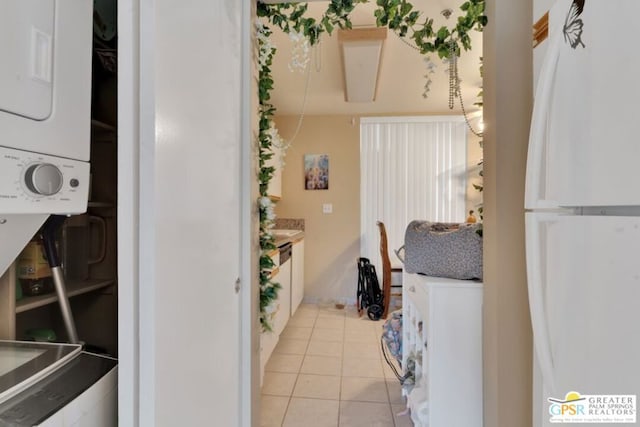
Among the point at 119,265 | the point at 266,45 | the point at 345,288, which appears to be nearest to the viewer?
the point at 119,265

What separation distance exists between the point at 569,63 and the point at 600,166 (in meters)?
0.24

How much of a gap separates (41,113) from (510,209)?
139cm

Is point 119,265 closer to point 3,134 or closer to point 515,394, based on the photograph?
point 3,134

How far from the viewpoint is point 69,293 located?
1.17 meters

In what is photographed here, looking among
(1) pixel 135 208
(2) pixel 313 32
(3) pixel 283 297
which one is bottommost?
(3) pixel 283 297

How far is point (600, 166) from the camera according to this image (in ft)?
1.90

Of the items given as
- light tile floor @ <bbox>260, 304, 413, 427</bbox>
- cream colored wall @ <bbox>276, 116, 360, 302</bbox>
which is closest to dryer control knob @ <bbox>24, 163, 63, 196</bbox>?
light tile floor @ <bbox>260, 304, 413, 427</bbox>

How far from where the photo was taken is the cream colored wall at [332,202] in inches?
153

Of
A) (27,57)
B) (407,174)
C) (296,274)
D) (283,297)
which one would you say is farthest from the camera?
(407,174)

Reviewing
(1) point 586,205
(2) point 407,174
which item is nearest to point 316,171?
(2) point 407,174

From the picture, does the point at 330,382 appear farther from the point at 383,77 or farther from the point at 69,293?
the point at 383,77

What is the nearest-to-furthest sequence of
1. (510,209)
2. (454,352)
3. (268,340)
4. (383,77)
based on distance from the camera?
(510,209), (454,352), (268,340), (383,77)

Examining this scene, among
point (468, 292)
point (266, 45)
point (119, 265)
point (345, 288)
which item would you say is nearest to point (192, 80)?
point (119, 265)

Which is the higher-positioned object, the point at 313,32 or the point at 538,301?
the point at 313,32
